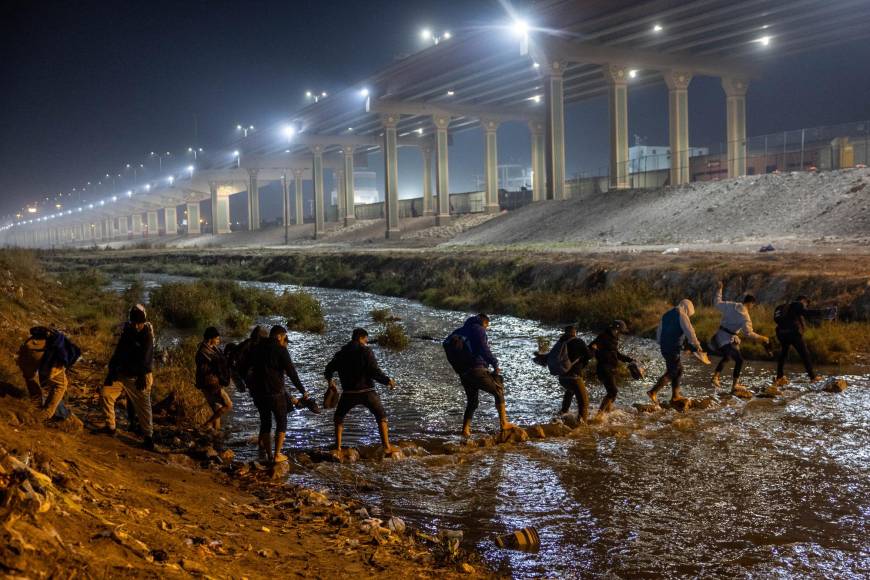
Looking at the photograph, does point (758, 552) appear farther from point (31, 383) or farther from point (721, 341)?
point (31, 383)

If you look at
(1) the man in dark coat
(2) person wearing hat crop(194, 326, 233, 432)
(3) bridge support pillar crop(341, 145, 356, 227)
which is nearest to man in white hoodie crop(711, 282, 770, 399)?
(1) the man in dark coat

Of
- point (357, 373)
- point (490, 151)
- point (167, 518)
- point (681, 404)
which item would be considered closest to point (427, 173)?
point (490, 151)

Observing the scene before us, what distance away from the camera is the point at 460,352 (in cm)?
989

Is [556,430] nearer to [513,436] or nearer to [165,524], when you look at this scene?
[513,436]

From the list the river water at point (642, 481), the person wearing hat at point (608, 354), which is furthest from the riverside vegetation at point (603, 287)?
the person wearing hat at point (608, 354)

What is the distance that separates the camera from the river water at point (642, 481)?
6.59 meters

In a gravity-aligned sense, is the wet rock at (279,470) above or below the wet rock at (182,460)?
below

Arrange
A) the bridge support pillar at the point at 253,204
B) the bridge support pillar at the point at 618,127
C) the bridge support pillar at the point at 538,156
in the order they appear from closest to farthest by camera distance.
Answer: the bridge support pillar at the point at 618,127, the bridge support pillar at the point at 538,156, the bridge support pillar at the point at 253,204

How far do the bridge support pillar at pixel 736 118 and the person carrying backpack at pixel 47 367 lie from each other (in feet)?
146

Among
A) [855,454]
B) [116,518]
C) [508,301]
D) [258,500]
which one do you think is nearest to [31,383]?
[258,500]

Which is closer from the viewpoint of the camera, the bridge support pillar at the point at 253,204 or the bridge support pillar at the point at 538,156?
the bridge support pillar at the point at 538,156

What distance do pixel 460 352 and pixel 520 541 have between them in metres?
3.44

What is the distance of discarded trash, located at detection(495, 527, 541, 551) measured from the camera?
6.74 meters

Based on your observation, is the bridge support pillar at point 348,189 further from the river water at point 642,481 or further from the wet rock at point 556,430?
the wet rock at point 556,430
